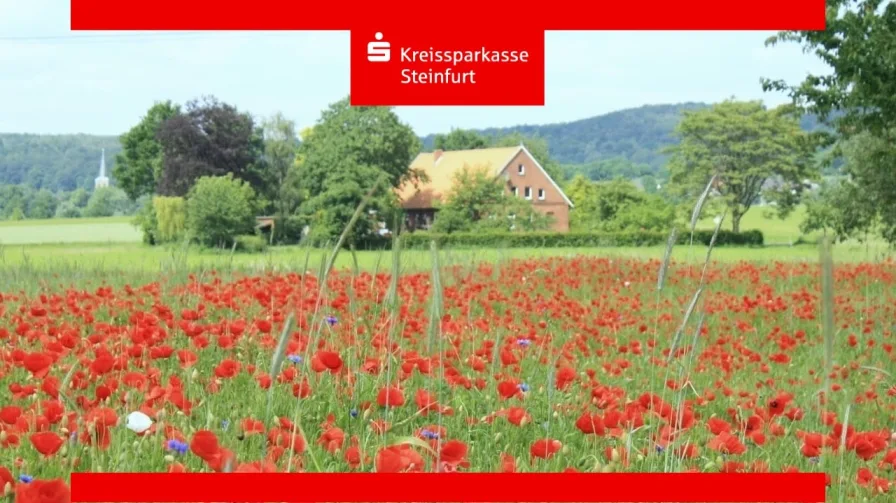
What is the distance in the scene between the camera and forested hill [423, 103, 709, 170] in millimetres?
86438

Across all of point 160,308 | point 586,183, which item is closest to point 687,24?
point 160,308

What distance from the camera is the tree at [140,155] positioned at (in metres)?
62.3

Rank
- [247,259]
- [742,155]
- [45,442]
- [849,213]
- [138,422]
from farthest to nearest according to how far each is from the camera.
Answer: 1. [742,155]
2. [849,213]
3. [247,259]
4. [138,422]
5. [45,442]

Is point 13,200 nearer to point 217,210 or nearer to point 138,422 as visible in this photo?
point 217,210

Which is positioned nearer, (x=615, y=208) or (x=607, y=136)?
(x=615, y=208)

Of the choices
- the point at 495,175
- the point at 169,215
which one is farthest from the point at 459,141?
the point at 169,215

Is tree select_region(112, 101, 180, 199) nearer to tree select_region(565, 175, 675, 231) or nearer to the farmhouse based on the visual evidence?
the farmhouse

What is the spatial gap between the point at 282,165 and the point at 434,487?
60.4 meters

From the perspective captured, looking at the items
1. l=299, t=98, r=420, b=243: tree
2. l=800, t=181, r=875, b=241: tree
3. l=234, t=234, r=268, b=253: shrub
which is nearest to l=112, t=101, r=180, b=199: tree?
l=299, t=98, r=420, b=243: tree

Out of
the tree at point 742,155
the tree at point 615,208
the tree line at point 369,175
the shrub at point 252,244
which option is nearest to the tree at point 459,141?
the tree line at point 369,175

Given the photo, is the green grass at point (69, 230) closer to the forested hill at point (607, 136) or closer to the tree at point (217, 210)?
the tree at point (217, 210)

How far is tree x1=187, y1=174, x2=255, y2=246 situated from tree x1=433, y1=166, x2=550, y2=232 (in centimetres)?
1206

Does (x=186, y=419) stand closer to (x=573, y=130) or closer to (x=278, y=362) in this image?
(x=278, y=362)

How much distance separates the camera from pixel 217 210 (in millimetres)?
45125
